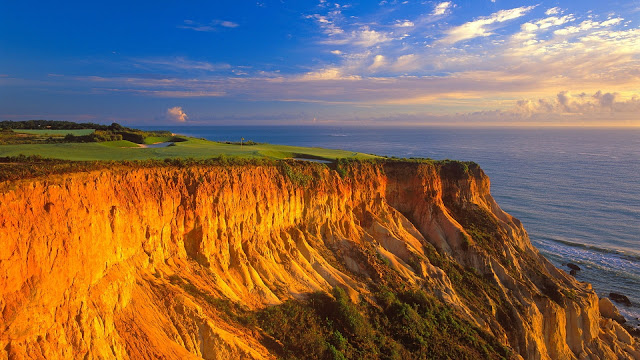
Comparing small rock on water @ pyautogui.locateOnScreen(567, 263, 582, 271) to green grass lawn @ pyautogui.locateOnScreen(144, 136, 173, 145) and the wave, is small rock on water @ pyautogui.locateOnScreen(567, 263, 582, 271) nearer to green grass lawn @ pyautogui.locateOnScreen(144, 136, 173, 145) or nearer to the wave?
the wave

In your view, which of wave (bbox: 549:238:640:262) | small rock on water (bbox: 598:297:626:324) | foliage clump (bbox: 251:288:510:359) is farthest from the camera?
wave (bbox: 549:238:640:262)

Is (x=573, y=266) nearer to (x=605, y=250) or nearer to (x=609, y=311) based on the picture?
(x=605, y=250)

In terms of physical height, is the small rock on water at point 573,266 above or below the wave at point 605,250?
below

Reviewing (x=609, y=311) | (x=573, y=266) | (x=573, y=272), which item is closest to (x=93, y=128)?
(x=609, y=311)

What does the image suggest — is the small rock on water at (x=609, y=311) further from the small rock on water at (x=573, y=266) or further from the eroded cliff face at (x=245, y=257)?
the small rock on water at (x=573, y=266)

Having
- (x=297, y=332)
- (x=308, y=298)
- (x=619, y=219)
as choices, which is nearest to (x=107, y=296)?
(x=297, y=332)

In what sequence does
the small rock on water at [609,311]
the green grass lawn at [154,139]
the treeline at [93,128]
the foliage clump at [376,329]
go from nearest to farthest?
the foliage clump at [376,329], the treeline at [93,128], the small rock on water at [609,311], the green grass lawn at [154,139]

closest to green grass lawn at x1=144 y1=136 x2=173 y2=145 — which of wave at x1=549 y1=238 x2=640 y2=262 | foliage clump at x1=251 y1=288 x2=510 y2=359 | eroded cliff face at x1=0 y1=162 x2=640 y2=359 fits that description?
eroded cliff face at x1=0 y1=162 x2=640 y2=359

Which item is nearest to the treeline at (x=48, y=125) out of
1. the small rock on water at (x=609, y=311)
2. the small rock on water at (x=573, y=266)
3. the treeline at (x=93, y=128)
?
the treeline at (x=93, y=128)
